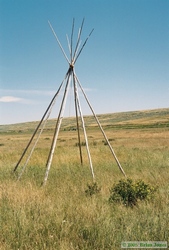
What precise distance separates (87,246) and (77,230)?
12.5 inches

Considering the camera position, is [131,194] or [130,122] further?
[130,122]

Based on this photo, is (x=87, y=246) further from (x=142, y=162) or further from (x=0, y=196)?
→ (x=142, y=162)

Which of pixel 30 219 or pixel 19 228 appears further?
pixel 30 219

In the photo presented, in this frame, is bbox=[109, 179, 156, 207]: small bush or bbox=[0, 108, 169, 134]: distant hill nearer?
bbox=[109, 179, 156, 207]: small bush

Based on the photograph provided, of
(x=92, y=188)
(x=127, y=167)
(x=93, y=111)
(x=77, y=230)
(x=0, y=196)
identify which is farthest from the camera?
(x=127, y=167)

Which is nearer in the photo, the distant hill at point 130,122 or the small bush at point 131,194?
the small bush at point 131,194

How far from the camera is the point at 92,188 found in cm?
559

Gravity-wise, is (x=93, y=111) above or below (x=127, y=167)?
above

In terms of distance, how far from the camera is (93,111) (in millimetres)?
8336

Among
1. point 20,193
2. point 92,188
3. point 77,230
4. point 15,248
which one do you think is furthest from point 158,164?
point 15,248

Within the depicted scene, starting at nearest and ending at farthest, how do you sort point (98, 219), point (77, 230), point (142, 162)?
point (77, 230)
point (98, 219)
point (142, 162)

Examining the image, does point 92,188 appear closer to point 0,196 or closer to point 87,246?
point 0,196

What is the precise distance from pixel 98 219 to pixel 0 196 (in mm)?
2406

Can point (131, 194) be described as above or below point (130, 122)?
above
